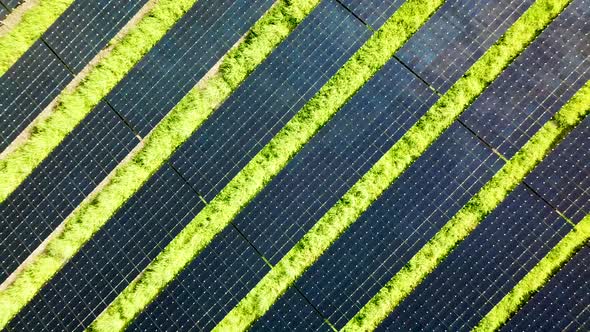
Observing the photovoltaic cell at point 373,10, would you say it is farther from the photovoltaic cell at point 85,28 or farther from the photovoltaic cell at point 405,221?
the photovoltaic cell at point 85,28

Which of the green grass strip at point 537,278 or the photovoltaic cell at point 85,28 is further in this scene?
the photovoltaic cell at point 85,28

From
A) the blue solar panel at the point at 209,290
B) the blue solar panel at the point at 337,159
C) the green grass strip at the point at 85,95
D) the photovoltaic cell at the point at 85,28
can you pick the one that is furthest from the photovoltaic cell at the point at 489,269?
the photovoltaic cell at the point at 85,28

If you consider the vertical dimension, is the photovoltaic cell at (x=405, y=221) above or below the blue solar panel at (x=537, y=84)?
below

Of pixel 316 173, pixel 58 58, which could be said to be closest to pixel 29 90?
pixel 58 58

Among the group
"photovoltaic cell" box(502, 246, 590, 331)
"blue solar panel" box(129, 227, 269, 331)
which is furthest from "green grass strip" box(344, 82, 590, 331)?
"blue solar panel" box(129, 227, 269, 331)

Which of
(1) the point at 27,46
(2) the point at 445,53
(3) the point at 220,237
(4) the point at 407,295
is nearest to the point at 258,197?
(3) the point at 220,237

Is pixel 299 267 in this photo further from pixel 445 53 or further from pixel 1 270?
pixel 1 270

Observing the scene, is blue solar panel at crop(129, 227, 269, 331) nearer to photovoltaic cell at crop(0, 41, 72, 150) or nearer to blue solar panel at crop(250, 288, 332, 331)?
blue solar panel at crop(250, 288, 332, 331)
